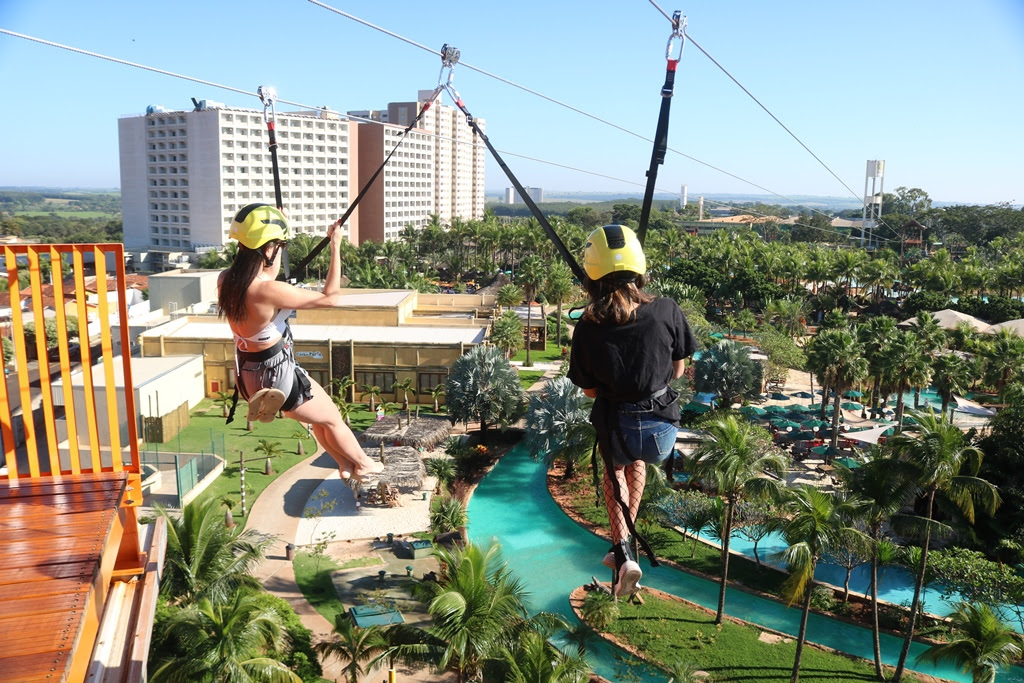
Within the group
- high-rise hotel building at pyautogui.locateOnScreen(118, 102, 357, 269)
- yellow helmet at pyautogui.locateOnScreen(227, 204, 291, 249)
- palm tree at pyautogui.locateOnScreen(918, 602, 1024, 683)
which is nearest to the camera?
yellow helmet at pyautogui.locateOnScreen(227, 204, 291, 249)

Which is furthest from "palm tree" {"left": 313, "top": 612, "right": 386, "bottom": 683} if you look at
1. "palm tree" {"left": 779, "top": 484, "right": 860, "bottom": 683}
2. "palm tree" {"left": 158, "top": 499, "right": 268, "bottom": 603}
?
"palm tree" {"left": 779, "top": 484, "right": 860, "bottom": 683}

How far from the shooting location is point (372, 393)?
3731 cm

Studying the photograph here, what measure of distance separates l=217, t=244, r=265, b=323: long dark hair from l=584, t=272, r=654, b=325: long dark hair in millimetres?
2183

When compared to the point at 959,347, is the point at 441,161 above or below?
above

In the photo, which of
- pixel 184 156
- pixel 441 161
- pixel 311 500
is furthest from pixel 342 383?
pixel 441 161

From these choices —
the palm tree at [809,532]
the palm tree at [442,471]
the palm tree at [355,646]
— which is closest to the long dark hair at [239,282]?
the palm tree at [355,646]

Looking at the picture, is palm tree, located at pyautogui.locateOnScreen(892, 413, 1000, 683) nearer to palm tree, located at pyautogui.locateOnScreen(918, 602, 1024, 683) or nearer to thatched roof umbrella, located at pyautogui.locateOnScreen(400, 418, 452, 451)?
palm tree, located at pyautogui.locateOnScreen(918, 602, 1024, 683)

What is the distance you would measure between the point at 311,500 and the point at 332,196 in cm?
7089

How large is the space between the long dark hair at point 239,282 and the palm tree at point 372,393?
106 feet

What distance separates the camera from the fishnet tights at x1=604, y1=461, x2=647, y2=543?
4871 millimetres

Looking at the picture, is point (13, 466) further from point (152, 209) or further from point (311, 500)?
point (152, 209)

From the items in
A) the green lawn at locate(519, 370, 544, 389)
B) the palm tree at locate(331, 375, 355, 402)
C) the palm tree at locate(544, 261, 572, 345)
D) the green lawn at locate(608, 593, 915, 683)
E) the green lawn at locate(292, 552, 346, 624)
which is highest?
the palm tree at locate(544, 261, 572, 345)

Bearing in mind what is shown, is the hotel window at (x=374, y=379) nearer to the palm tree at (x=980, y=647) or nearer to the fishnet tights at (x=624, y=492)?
the palm tree at (x=980, y=647)

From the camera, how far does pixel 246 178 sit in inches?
3187
